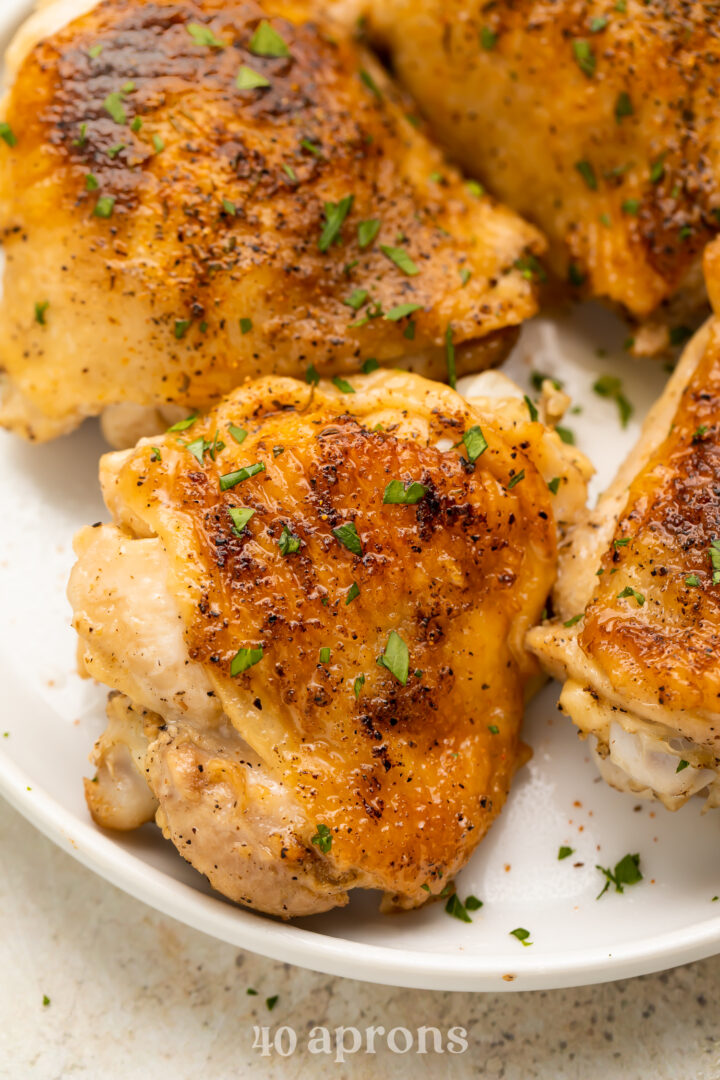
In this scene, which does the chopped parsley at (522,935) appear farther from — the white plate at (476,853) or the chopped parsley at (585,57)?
the chopped parsley at (585,57)

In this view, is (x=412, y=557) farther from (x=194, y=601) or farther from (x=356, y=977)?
(x=356, y=977)

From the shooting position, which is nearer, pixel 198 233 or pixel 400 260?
pixel 198 233

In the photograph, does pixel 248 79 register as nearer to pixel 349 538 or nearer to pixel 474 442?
pixel 474 442

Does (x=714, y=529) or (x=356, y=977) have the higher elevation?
(x=714, y=529)

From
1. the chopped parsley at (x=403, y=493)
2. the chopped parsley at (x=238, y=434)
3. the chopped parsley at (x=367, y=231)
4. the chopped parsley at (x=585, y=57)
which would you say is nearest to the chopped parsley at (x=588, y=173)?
the chopped parsley at (x=585, y=57)

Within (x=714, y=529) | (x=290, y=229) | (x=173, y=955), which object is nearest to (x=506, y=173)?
(x=290, y=229)

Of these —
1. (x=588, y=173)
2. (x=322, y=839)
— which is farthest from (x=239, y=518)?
(x=588, y=173)

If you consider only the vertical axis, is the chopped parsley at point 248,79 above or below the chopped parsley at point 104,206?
above
